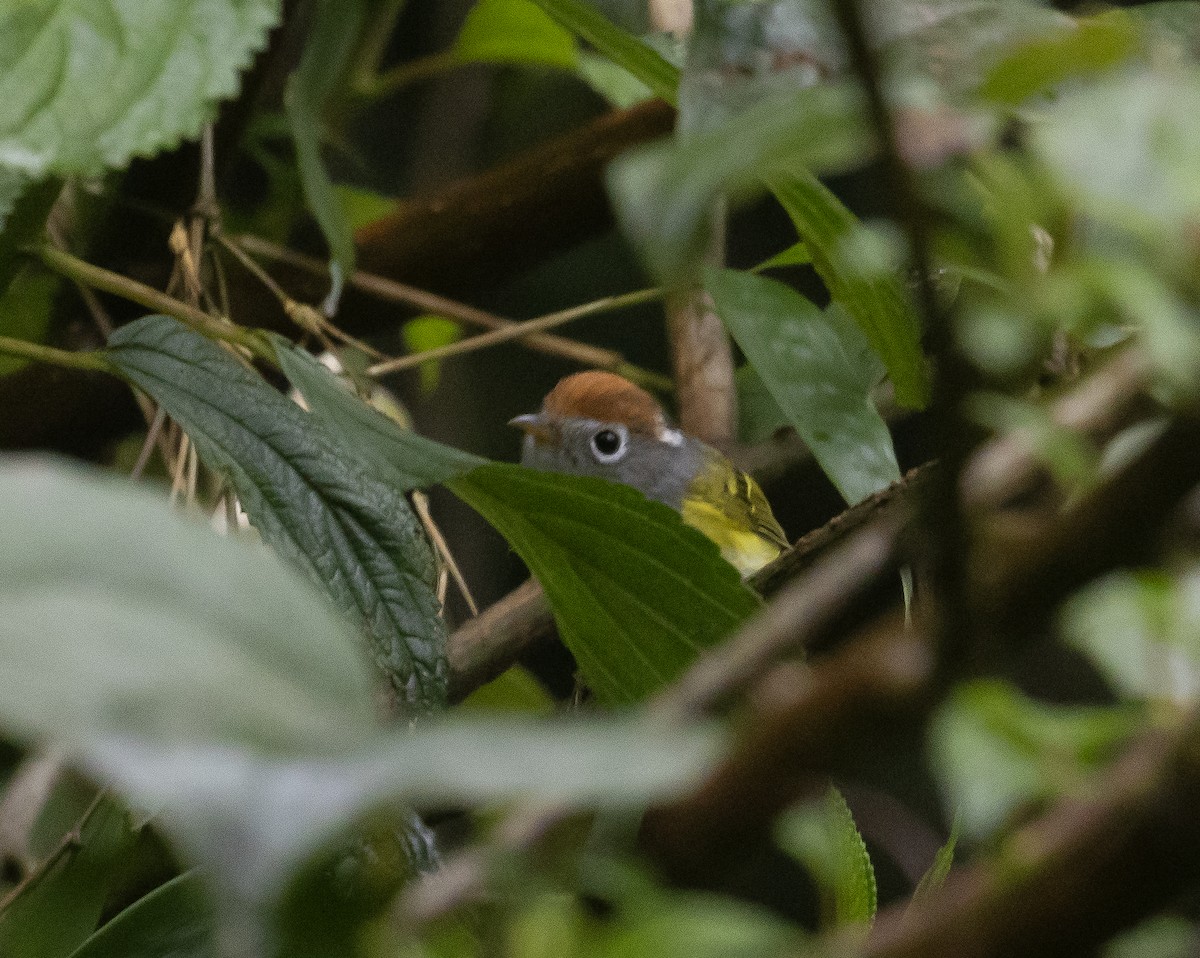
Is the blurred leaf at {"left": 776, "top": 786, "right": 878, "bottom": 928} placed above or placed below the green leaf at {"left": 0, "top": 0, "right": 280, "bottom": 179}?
below

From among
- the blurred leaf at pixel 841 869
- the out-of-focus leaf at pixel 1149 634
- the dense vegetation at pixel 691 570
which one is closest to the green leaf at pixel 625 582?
Answer: the dense vegetation at pixel 691 570

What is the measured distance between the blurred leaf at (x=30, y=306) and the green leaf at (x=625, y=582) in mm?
846

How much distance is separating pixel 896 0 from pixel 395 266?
1189mm

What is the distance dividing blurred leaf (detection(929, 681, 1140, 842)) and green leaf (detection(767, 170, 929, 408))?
0.38m

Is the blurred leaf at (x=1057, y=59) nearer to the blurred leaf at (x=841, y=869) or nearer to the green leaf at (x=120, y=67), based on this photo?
the blurred leaf at (x=841, y=869)

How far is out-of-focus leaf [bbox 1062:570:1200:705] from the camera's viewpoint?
0.41 meters

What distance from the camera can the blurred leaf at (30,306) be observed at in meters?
1.50

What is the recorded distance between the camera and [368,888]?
0.71 meters

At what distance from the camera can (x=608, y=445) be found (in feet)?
7.39

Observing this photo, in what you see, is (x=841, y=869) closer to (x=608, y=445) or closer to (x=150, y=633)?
(x=150, y=633)

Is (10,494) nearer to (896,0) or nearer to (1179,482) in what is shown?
(1179,482)

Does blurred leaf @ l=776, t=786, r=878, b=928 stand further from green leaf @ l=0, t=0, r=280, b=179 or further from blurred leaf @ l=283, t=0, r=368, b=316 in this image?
blurred leaf @ l=283, t=0, r=368, b=316

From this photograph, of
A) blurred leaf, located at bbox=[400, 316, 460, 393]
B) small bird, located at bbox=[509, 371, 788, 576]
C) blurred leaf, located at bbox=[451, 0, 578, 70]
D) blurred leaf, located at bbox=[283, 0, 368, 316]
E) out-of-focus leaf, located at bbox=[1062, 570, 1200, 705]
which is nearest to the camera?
out-of-focus leaf, located at bbox=[1062, 570, 1200, 705]

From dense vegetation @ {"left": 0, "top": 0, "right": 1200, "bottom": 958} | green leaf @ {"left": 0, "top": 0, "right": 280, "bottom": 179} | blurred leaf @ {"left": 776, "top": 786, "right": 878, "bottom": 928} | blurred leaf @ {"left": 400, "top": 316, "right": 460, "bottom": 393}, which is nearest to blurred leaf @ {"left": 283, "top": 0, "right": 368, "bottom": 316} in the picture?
dense vegetation @ {"left": 0, "top": 0, "right": 1200, "bottom": 958}
